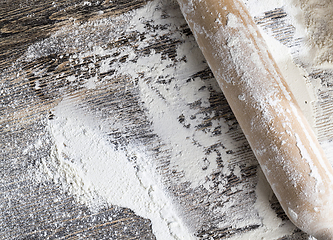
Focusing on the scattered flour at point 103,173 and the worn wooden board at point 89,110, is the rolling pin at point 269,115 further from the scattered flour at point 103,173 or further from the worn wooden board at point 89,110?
the scattered flour at point 103,173

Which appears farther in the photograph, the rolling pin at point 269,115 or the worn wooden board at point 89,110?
the worn wooden board at point 89,110

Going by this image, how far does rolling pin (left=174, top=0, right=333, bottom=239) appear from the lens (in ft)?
2.46

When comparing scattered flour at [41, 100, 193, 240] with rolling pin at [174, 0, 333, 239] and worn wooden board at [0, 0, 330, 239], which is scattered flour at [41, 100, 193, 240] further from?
rolling pin at [174, 0, 333, 239]

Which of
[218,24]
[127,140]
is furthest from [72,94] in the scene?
[218,24]

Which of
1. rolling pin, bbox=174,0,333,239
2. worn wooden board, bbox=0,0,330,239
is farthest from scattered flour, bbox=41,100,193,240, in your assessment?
rolling pin, bbox=174,0,333,239

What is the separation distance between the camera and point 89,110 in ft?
3.01

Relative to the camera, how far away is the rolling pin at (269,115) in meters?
0.75

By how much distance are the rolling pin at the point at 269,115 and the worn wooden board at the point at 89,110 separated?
14cm

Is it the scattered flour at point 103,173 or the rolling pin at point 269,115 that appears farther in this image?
the scattered flour at point 103,173

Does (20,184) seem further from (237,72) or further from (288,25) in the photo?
(288,25)

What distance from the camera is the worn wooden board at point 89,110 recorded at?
91 cm

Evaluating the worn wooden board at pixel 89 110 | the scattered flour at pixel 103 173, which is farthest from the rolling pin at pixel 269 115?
the scattered flour at pixel 103 173

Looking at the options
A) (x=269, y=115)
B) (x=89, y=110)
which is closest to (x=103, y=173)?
(x=89, y=110)

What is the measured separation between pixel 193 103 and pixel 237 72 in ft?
0.69
